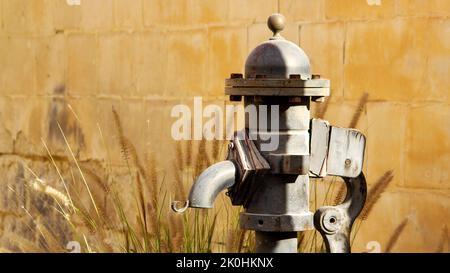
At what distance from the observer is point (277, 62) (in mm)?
3502

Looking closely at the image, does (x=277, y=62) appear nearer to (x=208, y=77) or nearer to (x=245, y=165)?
(x=245, y=165)

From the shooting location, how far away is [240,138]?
3.57 meters

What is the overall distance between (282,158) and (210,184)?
24 centimetres

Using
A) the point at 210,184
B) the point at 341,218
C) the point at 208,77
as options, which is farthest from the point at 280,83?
the point at 208,77

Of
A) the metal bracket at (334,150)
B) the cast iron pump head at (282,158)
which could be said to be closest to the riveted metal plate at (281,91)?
the cast iron pump head at (282,158)

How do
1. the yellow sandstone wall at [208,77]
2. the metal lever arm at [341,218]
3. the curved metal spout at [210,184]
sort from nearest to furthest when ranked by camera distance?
1. the curved metal spout at [210,184]
2. the metal lever arm at [341,218]
3. the yellow sandstone wall at [208,77]

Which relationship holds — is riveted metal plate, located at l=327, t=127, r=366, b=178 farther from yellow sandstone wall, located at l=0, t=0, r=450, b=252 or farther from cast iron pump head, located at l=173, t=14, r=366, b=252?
yellow sandstone wall, located at l=0, t=0, r=450, b=252

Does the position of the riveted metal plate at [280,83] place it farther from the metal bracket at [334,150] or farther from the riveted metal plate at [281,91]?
the metal bracket at [334,150]

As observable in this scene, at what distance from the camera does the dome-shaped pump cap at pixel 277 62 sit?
3504mm

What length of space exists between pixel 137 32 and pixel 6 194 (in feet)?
5.97

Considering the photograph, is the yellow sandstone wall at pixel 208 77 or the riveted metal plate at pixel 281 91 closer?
the riveted metal plate at pixel 281 91

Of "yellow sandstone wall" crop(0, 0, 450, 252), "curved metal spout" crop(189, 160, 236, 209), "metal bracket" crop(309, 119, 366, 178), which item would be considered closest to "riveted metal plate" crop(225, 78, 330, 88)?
"metal bracket" crop(309, 119, 366, 178)
